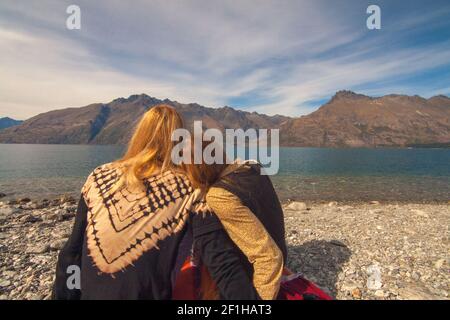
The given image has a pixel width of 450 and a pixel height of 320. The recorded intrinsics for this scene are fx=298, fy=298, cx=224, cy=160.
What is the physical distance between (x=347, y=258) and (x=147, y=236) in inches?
296

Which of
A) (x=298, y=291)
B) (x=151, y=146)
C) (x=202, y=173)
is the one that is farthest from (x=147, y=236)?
(x=298, y=291)

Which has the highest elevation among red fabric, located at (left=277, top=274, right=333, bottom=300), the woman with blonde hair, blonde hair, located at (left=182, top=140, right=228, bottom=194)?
blonde hair, located at (left=182, top=140, right=228, bottom=194)

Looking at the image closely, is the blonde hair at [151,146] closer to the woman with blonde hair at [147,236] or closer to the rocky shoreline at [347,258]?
the woman with blonde hair at [147,236]

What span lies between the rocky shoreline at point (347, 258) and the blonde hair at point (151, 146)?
16.8 ft

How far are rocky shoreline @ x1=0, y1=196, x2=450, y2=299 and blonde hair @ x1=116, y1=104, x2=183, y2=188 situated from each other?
513cm

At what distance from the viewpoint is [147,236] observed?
2.95 m

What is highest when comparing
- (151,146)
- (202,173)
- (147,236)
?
(151,146)

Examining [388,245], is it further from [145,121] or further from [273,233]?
[145,121]

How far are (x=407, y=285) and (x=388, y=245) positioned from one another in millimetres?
3498

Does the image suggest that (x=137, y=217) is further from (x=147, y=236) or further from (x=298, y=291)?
(x=298, y=291)

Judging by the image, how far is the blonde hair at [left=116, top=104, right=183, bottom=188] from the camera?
121 inches

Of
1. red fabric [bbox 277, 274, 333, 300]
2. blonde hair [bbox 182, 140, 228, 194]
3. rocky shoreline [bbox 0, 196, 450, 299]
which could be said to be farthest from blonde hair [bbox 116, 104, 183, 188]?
rocky shoreline [bbox 0, 196, 450, 299]

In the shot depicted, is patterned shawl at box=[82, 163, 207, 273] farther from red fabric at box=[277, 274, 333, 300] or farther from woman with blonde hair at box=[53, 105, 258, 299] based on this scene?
red fabric at box=[277, 274, 333, 300]

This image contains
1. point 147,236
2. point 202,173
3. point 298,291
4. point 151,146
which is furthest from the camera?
point 298,291
